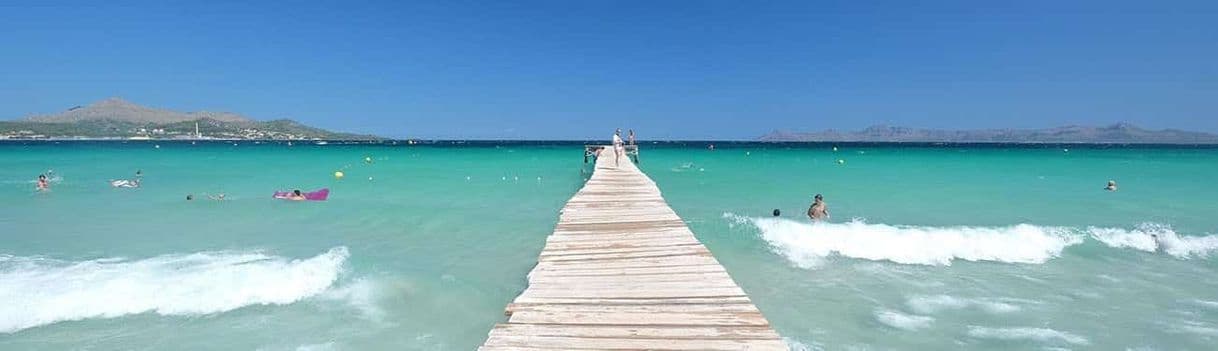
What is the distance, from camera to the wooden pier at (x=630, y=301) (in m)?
4.66

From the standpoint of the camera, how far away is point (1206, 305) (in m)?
8.16

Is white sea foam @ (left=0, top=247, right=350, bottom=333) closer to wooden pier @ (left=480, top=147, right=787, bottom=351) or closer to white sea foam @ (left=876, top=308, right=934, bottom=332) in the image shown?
wooden pier @ (left=480, top=147, right=787, bottom=351)

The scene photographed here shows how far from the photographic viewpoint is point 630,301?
5648mm

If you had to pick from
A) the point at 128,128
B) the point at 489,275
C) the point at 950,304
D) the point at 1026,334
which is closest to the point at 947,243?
the point at 950,304

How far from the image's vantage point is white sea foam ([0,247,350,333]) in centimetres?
772

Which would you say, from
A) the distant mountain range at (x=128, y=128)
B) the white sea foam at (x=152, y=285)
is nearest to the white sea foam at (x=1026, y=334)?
the white sea foam at (x=152, y=285)

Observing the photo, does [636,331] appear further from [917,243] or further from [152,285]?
[917,243]

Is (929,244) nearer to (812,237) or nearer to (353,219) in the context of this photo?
(812,237)

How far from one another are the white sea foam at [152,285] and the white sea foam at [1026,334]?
8815 mm

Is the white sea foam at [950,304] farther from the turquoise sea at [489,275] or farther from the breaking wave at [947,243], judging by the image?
the breaking wave at [947,243]

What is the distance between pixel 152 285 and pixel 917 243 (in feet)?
43.2

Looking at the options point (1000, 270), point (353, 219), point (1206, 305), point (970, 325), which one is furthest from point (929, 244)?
point (353, 219)

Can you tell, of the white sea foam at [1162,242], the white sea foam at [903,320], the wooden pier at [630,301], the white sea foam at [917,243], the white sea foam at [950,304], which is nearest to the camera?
the wooden pier at [630,301]

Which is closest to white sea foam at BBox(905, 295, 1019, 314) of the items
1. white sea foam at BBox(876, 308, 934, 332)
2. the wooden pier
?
white sea foam at BBox(876, 308, 934, 332)
